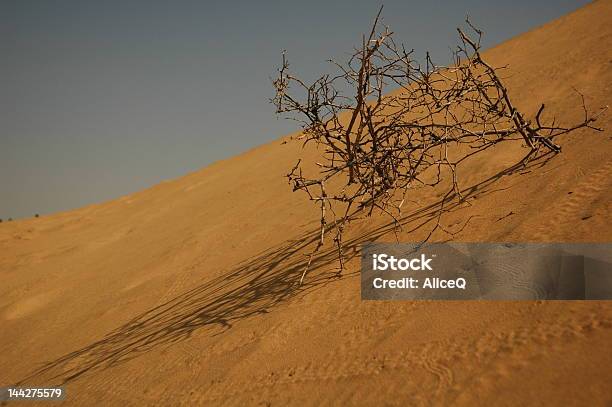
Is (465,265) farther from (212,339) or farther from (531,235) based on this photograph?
(212,339)

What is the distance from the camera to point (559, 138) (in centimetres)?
486

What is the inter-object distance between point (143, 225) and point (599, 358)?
990 cm

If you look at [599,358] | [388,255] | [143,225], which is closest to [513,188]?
[388,255]

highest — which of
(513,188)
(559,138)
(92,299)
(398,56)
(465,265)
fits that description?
(398,56)

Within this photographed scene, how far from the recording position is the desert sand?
227 cm

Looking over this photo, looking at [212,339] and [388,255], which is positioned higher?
[388,255]

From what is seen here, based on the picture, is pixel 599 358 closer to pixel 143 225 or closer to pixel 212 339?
pixel 212 339

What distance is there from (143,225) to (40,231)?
226 inches

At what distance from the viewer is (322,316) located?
3.40 metres

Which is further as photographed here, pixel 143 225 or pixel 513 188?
pixel 143 225

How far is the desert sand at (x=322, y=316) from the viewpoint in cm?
227

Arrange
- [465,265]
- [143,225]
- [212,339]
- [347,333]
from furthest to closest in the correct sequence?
[143,225] < [212,339] < [465,265] < [347,333]

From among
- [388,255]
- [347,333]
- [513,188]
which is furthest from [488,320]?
[513,188]

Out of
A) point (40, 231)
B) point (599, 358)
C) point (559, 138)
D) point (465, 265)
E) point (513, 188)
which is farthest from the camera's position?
point (40, 231)
